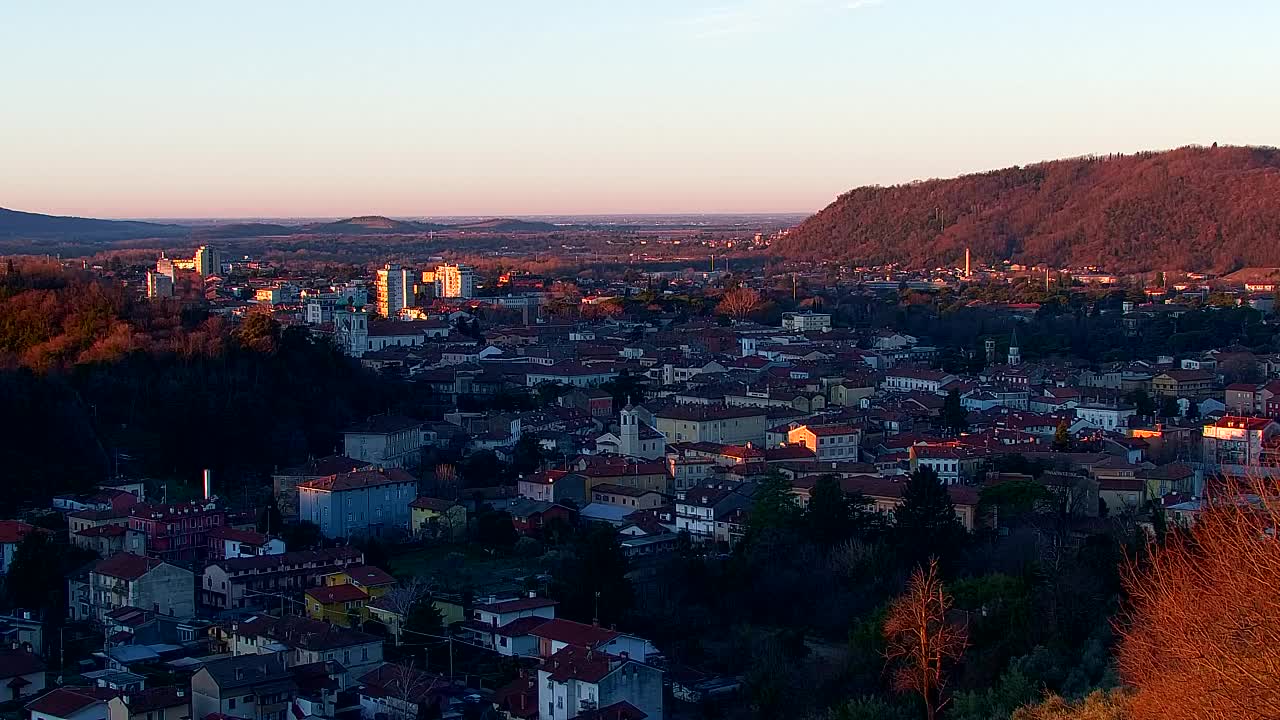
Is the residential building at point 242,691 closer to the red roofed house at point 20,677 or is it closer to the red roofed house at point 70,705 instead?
the red roofed house at point 70,705

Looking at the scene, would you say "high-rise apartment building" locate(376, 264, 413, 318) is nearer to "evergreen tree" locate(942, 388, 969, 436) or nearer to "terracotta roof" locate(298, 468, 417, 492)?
"evergreen tree" locate(942, 388, 969, 436)

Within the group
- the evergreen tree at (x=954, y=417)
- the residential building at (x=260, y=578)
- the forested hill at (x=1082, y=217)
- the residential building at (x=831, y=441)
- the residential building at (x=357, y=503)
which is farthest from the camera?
the forested hill at (x=1082, y=217)

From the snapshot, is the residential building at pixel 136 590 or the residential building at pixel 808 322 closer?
the residential building at pixel 136 590

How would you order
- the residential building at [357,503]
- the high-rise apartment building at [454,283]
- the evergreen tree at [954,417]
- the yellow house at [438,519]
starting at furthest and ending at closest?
1. the high-rise apartment building at [454,283]
2. the evergreen tree at [954,417]
3. the residential building at [357,503]
4. the yellow house at [438,519]

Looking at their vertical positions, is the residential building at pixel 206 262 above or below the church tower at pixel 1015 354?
above

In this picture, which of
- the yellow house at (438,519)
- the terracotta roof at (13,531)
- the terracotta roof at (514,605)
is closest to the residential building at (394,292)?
the yellow house at (438,519)
